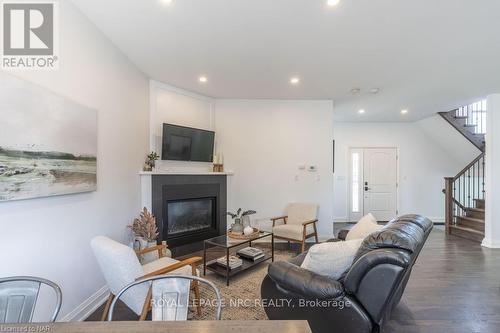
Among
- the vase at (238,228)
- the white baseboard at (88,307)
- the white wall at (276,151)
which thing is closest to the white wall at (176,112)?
the white wall at (276,151)

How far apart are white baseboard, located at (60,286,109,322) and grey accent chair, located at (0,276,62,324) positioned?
3.37 feet

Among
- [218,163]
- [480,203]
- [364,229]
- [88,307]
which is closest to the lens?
[88,307]

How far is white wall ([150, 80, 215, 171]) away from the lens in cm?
380

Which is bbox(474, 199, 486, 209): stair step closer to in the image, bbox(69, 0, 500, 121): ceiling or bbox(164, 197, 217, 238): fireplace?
bbox(69, 0, 500, 121): ceiling

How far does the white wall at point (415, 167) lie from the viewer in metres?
6.54

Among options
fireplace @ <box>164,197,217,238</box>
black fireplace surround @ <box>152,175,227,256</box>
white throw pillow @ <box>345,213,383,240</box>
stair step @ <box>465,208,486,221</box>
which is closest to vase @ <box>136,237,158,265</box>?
black fireplace surround @ <box>152,175,227,256</box>

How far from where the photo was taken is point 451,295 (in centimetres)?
266

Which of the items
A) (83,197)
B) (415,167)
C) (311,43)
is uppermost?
(311,43)

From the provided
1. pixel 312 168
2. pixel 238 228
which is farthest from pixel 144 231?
pixel 312 168

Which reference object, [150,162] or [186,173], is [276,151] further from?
[150,162]

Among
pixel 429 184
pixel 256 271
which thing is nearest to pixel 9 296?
pixel 256 271

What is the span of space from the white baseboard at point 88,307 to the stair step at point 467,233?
6209 mm

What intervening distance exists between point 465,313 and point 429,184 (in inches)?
202

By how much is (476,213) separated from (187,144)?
6.06 m
